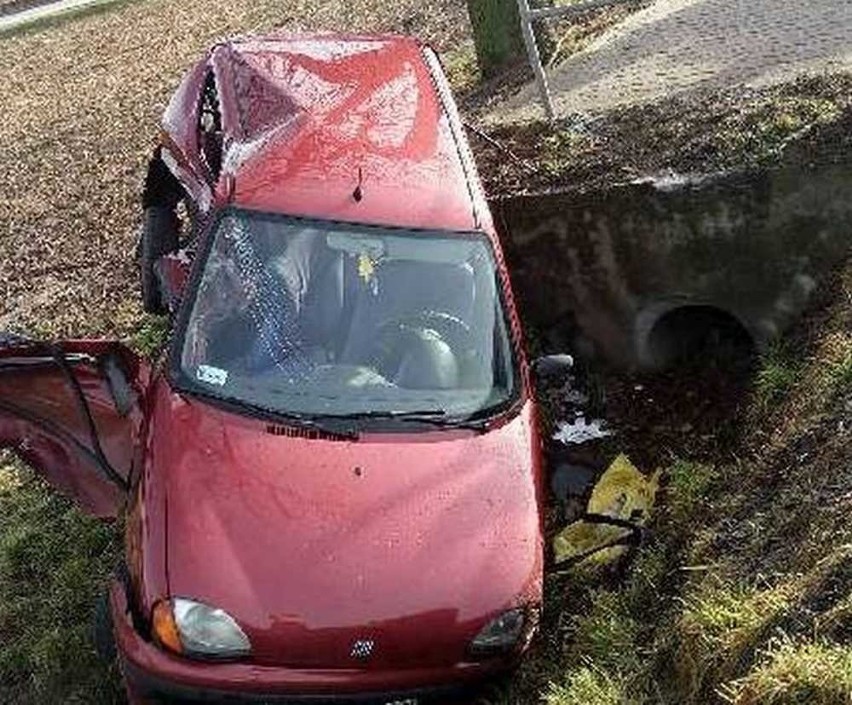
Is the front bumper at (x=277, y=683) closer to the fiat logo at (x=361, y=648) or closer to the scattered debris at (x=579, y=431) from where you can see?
the fiat logo at (x=361, y=648)

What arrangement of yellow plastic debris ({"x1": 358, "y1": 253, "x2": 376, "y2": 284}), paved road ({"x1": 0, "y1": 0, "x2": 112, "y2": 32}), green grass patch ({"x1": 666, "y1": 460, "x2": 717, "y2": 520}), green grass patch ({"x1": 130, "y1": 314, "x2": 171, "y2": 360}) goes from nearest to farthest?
yellow plastic debris ({"x1": 358, "y1": 253, "x2": 376, "y2": 284}), green grass patch ({"x1": 666, "y1": 460, "x2": 717, "y2": 520}), green grass patch ({"x1": 130, "y1": 314, "x2": 171, "y2": 360}), paved road ({"x1": 0, "y1": 0, "x2": 112, "y2": 32})

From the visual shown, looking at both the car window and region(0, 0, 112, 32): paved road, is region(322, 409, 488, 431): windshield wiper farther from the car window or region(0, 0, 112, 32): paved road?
region(0, 0, 112, 32): paved road

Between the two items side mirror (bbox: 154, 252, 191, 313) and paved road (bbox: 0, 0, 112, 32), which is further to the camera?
paved road (bbox: 0, 0, 112, 32)

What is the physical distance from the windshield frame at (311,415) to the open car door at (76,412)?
39 cm

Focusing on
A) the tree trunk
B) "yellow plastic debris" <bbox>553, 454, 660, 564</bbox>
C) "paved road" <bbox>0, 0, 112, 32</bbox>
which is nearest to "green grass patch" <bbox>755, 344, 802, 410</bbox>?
"yellow plastic debris" <bbox>553, 454, 660, 564</bbox>

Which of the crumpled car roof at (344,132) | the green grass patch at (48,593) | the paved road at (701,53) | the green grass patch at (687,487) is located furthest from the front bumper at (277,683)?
the paved road at (701,53)

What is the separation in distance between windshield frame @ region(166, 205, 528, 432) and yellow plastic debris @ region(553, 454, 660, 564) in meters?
0.82

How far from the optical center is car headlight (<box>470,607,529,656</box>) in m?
5.02

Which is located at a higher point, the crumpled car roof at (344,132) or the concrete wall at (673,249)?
the crumpled car roof at (344,132)

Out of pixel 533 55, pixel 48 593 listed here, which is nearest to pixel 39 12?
pixel 533 55

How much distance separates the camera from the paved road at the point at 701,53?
938cm

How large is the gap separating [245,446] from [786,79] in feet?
17.4

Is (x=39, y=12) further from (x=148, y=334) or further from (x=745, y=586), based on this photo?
(x=745, y=586)

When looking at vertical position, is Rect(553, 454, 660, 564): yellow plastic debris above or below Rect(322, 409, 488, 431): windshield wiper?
below
